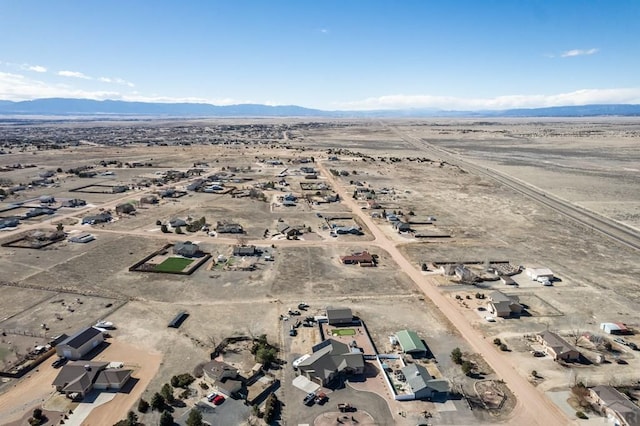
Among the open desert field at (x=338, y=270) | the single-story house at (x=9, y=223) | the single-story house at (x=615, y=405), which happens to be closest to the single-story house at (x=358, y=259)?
the open desert field at (x=338, y=270)

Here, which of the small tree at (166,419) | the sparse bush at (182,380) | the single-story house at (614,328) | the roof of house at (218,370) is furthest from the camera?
the single-story house at (614,328)

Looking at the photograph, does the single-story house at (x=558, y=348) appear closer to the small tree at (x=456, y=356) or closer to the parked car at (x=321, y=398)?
the small tree at (x=456, y=356)

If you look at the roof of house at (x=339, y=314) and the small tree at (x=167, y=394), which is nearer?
the small tree at (x=167, y=394)

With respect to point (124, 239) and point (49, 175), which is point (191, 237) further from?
point (49, 175)

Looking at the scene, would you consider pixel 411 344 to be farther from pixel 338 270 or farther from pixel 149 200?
pixel 149 200

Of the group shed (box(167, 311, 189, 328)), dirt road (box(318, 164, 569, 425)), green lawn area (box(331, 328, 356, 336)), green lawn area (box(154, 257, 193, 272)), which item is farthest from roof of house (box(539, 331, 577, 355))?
green lawn area (box(154, 257, 193, 272))

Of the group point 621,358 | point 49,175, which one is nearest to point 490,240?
point 621,358
